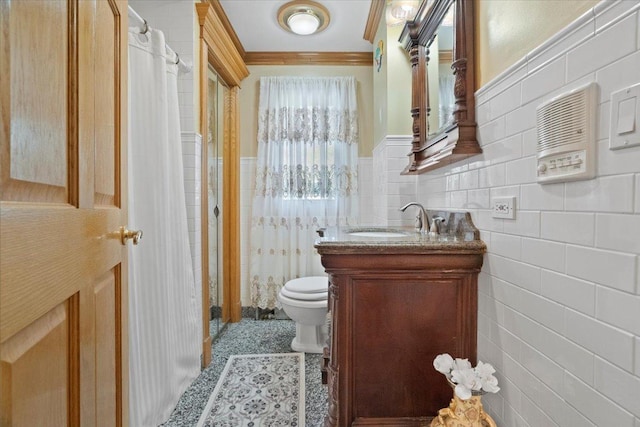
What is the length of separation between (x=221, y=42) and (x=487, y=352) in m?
2.47

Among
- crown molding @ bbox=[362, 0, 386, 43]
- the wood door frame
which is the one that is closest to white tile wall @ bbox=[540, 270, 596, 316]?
crown molding @ bbox=[362, 0, 386, 43]

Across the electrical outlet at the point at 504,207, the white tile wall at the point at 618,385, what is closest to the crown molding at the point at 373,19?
the electrical outlet at the point at 504,207

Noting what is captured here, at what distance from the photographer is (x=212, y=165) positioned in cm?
250

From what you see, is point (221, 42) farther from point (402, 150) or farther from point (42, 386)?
point (42, 386)

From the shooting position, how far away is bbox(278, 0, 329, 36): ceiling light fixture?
2271 millimetres

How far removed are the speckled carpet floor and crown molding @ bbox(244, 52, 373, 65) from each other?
232 centimetres

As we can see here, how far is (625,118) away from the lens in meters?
0.62

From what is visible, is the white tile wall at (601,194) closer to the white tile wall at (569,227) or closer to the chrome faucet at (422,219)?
the white tile wall at (569,227)

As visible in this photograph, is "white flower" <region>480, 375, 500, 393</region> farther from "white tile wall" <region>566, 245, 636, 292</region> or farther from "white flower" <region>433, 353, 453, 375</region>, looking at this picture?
"white tile wall" <region>566, 245, 636, 292</region>

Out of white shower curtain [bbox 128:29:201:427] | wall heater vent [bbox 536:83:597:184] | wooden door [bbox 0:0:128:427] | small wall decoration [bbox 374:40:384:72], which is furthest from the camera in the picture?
small wall decoration [bbox 374:40:384:72]

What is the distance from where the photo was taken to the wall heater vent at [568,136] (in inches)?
27.9

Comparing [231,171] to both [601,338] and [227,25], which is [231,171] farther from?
[601,338]

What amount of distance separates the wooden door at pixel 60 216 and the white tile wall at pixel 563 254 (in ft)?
3.48

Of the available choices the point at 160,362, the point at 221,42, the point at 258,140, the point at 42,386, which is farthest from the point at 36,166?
the point at 258,140
